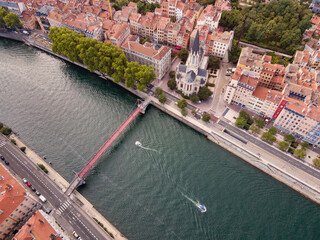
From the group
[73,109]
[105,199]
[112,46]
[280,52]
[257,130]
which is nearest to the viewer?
[105,199]

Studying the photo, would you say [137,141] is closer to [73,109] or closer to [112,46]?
[73,109]

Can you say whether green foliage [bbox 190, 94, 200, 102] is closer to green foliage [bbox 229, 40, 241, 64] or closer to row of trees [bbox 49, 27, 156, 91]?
row of trees [bbox 49, 27, 156, 91]

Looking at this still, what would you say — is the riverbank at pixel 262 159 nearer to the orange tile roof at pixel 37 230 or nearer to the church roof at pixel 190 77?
the church roof at pixel 190 77

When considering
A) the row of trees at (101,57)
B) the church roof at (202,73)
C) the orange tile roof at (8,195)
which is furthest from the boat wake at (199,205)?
the church roof at (202,73)

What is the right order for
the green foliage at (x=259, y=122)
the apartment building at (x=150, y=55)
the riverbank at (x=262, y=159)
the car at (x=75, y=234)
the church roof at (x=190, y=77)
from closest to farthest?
the car at (x=75, y=234) < the riverbank at (x=262, y=159) < the green foliage at (x=259, y=122) < the church roof at (x=190, y=77) < the apartment building at (x=150, y=55)

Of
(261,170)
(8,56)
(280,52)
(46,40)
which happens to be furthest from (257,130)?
(8,56)

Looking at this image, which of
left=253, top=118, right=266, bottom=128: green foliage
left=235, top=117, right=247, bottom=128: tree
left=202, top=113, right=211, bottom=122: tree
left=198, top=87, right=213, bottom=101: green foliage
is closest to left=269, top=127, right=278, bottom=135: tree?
left=253, top=118, right=266, bottom=128: green foliage
